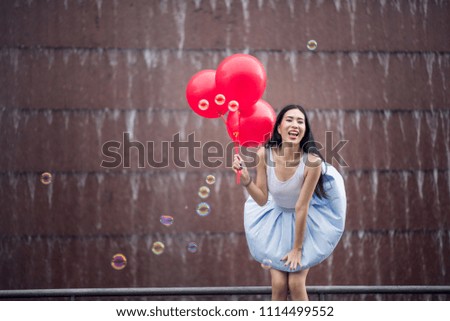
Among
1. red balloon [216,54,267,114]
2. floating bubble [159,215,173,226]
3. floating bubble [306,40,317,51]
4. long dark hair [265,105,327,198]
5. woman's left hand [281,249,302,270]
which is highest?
floating bubble [306,40,317,51]

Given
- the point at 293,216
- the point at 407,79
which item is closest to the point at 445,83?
the point at 407,79

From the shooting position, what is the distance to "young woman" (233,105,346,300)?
9.46 feet

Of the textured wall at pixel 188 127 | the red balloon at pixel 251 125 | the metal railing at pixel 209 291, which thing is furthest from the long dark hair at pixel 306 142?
the textured wall at pixel 188 127

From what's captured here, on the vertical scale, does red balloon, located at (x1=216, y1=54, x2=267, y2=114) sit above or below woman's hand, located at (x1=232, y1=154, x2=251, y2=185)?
above

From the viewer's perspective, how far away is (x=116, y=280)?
4.91 metres

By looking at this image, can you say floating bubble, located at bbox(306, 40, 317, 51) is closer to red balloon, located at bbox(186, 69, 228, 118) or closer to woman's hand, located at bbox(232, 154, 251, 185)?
red balloon, located at bbox(186, 69, 228, 118)

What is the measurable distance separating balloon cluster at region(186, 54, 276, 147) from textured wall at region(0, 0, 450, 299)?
171 cm

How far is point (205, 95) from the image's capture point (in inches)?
129

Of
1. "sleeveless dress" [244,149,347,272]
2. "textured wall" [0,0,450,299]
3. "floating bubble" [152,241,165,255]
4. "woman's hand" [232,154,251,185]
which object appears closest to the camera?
"woman's hand" [232,154,251,185]

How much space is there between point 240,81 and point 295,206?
34.3 inches

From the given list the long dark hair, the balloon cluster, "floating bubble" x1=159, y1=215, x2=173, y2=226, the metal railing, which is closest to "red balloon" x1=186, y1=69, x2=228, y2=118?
the balloon cluster

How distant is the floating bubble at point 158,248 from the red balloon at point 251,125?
191cm

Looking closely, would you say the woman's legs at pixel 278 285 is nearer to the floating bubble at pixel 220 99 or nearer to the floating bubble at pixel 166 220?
the floating bubble at pixel 220 99

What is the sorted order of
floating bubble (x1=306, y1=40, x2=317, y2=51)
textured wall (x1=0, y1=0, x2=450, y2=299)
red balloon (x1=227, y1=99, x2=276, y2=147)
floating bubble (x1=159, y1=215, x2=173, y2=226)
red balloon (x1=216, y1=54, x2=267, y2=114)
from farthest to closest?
textured wall (x1=0, y1=0, x2=450, y2=299)
floating bubble (x1=306, y1=40, x2=317, y2=51)
floating bubble (x1=159, y1=215, x2=173, y2=226)
red balloon (x1=227, y1=99, x2=276, y2=147)
red balloon (x1=216, y1=54, x2=267, y2=114)
